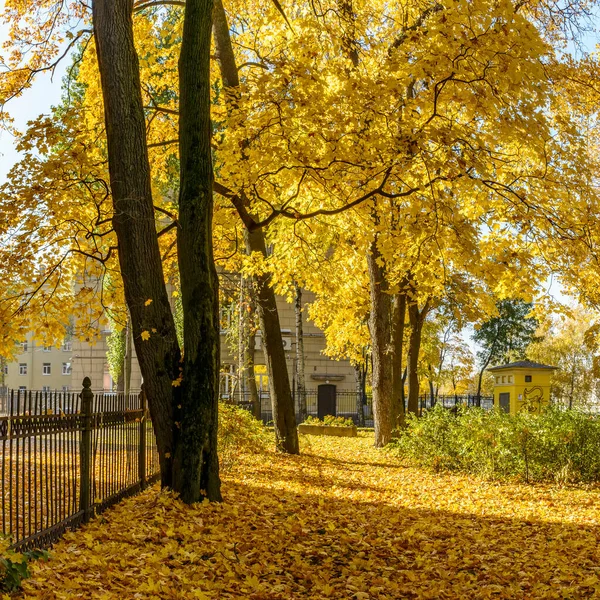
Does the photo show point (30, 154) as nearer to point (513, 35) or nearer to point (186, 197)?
point (186, 197)


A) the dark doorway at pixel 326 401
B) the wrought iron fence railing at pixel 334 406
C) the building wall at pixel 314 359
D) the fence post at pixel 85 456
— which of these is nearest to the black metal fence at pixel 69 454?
the fence post at pixel 85 456

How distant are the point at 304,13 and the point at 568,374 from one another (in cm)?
4256

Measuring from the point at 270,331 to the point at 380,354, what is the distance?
3844 mm

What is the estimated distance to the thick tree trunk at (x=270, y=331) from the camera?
51.2 ft

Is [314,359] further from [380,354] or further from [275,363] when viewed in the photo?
[275,363]

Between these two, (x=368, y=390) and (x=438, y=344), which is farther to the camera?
(x=368, y=390)

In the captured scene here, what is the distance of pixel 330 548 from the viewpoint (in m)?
7.84

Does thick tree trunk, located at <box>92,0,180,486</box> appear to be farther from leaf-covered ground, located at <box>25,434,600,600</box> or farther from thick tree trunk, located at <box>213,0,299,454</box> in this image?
thick tree trunk, located at <box>213,0,299,454</box>

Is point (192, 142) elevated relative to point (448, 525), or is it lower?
elevated

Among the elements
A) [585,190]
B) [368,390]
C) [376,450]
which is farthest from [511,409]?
[368,390]

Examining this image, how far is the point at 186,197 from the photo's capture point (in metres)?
9.31

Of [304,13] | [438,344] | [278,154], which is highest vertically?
[304,13]

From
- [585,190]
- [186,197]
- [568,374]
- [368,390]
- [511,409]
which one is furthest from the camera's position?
[568,374]

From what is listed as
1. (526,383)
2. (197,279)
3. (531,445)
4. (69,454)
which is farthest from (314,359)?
(69,454)
